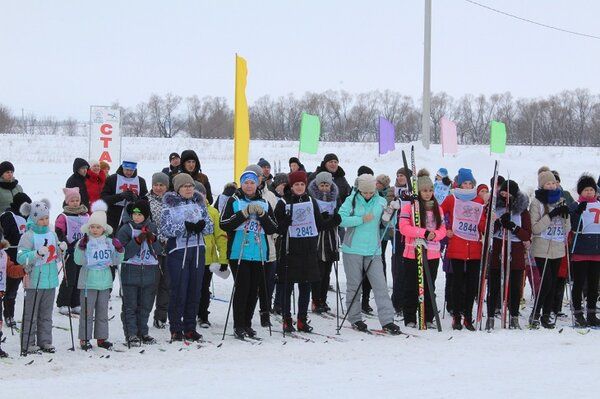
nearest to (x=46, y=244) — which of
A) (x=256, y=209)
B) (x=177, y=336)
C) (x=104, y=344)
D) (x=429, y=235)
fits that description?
(x=104, y=344)

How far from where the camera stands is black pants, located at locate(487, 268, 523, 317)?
9.27 metres

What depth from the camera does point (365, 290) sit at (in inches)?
409

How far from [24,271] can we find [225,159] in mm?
27745

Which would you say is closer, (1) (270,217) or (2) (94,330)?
(2) (94,330)

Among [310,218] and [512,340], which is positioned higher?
[310,218]

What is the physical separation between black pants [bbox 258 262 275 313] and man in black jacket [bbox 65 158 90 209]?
274 cm

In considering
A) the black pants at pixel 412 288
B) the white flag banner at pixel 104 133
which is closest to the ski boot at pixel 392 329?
the black pants at pixel 412 288

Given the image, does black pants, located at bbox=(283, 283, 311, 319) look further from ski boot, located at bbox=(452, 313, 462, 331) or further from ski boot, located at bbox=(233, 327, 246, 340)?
ski boot, located at bbox=(452, 313, 462, 331)

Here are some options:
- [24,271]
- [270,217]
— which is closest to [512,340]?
[270,217]

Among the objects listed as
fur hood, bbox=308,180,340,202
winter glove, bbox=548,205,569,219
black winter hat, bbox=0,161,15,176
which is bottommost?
winter glove, bbox=548,205,569,219

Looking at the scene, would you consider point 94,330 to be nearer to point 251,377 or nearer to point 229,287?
point 251,377

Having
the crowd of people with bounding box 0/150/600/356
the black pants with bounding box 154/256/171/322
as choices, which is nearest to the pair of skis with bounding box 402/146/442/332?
the crowd of people with bounding box 0/150/600/356

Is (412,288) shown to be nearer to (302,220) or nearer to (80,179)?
(302,220)

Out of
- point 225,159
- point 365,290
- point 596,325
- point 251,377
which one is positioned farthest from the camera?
point 225,159
